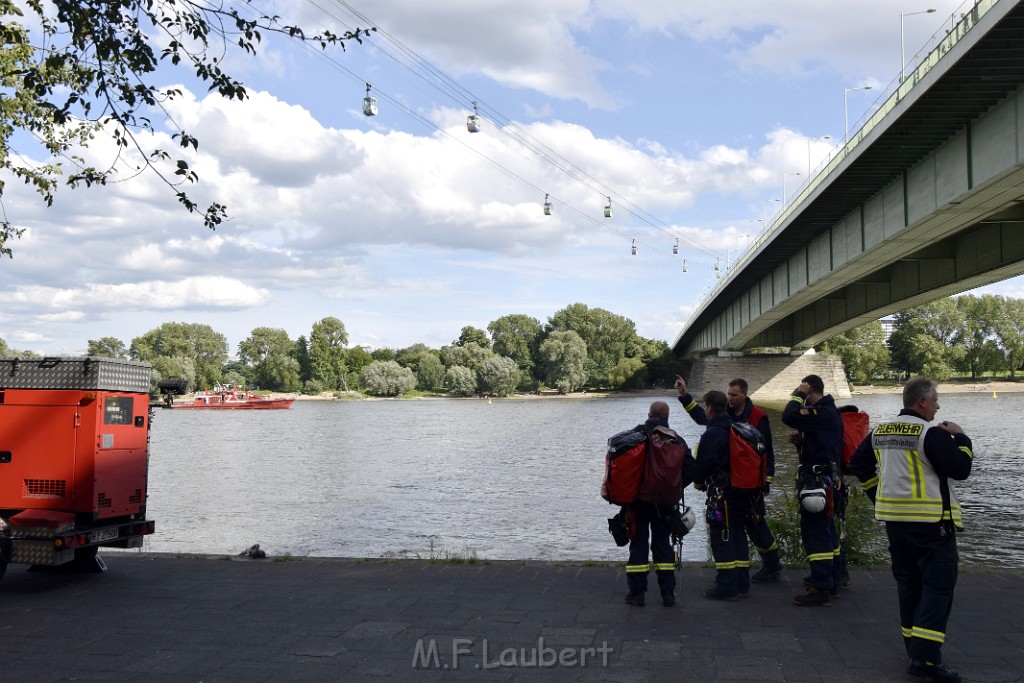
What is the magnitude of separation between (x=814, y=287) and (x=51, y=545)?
102 ft

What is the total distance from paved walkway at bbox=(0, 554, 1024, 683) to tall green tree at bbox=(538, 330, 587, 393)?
95.3 metres

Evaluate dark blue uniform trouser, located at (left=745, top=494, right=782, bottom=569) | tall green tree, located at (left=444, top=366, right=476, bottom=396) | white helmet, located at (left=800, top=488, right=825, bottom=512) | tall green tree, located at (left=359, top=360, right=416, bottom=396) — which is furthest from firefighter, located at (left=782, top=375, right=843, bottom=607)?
tall green tree, located at (left=359, top=360, right=416, bottom=396)

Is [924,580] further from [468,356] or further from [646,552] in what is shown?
[468,356]

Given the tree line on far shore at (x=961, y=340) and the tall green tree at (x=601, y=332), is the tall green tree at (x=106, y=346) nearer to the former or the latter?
the tall green tree at (x=601, y=332)

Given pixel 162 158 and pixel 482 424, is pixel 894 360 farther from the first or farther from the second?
pixel 162 158

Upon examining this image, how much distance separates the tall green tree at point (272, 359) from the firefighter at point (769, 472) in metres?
126

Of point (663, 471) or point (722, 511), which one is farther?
point (722, 511)

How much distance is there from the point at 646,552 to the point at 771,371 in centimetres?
6323

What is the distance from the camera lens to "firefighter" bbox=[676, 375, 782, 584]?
739cm

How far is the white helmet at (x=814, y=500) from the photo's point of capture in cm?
689

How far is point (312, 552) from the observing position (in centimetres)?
1373

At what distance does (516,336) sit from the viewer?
122 metres

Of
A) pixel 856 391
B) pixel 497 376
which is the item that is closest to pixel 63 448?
pixel 497 376

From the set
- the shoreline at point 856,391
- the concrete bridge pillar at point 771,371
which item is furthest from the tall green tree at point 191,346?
the concrete bridge pillar at point 771,371
